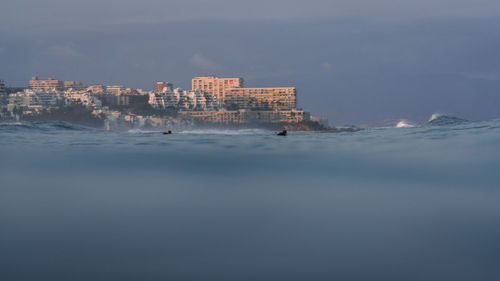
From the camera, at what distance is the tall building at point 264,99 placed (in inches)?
6969

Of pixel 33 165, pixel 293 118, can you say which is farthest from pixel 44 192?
pixel 293 118

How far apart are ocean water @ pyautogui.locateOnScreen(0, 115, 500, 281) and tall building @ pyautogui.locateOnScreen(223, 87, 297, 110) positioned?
165 metres

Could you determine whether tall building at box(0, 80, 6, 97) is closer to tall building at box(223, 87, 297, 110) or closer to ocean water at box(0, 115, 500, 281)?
tall building at box(223, 87, 297, 110)

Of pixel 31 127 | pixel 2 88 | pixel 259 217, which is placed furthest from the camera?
pixel 2 88

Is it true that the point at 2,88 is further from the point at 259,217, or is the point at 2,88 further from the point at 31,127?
the point at 259,217

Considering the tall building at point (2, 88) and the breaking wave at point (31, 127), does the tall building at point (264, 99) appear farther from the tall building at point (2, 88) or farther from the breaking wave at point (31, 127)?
the breaking wave at point (31, 127)

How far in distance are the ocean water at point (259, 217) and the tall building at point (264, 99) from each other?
540ft

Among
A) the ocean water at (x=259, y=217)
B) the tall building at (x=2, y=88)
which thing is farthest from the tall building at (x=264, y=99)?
the ocean water at (x=259, y=217)

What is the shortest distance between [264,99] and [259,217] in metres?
173

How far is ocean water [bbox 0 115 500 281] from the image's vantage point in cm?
482

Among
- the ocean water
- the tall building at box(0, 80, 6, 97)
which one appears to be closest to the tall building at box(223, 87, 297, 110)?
the tall building at box(0, 80, 6, 97)

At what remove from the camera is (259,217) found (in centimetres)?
663

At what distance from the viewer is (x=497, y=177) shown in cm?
914

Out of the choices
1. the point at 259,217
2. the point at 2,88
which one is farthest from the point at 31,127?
the point at 2,88
